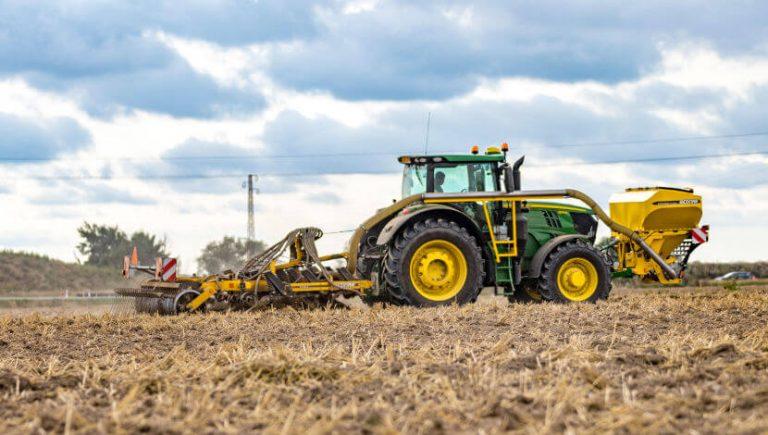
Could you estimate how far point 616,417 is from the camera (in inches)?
184

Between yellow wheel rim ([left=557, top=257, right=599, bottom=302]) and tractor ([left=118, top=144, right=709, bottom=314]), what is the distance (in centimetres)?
2

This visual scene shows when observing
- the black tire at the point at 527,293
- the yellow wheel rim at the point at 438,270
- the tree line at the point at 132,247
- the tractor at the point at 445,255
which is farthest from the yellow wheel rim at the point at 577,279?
the tree line at the point at 132,247

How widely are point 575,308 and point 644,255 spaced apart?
4.06 m

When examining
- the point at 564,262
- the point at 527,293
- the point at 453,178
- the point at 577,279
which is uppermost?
the point at 453,178

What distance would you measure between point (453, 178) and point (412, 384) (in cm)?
847

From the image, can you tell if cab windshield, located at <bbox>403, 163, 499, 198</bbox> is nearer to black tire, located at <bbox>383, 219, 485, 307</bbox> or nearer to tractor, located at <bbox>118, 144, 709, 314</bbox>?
tractor, located at <bbox>118, 144, 709, 314</bbox>

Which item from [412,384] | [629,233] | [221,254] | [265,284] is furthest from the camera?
[221,254]

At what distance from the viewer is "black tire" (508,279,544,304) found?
1414 cm

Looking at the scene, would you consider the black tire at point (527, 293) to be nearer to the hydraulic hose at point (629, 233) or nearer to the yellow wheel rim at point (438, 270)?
the yellow wheel rim at point (438, 270)

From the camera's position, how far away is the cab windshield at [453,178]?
1377 centimetres

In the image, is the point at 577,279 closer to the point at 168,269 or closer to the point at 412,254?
the point at 412,254

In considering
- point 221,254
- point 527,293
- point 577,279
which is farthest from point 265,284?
point 221,254

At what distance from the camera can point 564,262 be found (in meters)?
13.9

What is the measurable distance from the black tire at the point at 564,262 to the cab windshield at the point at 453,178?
139 centimetres
